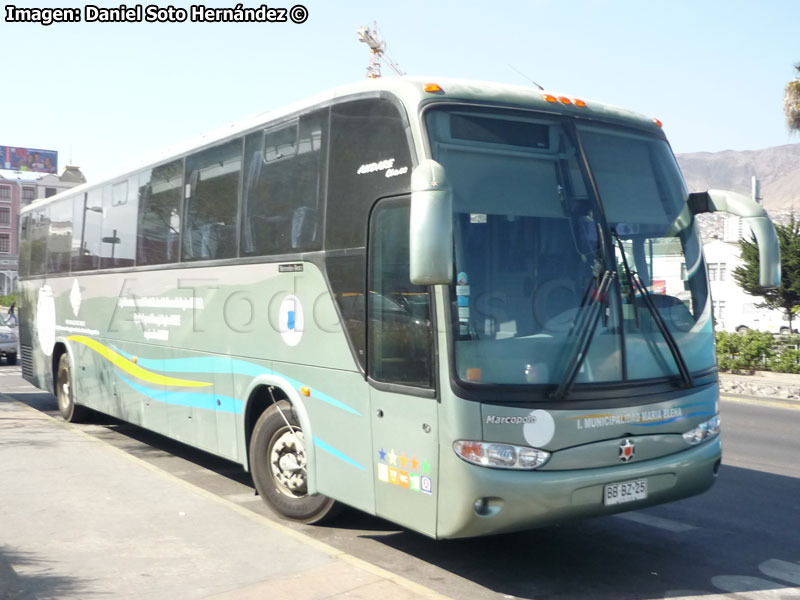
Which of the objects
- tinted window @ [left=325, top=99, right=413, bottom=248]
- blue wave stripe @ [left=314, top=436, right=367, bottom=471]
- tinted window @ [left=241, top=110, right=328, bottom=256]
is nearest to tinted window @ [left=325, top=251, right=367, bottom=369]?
tinted window @ [left=325, top=99, right=413, bottom=248]

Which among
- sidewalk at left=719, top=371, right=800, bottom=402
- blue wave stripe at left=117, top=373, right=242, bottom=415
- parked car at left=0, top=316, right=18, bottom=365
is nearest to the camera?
blue wave stripe at left=117, top=373, right=242, bottom=415

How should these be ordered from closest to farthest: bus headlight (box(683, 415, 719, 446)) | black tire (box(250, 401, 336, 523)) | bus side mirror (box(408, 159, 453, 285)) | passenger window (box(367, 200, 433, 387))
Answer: bus side mirror (box(408, 159, 453, 285)), passenger window (box(367, 200, 433, 387)), bus headlight (box(683, 415, 719, 446)), black tire (box(250, 401, 336, 523))

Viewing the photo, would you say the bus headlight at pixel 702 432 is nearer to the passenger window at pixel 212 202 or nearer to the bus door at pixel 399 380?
the bus door at pixel 399 380

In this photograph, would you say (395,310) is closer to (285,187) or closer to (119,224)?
(285,187)

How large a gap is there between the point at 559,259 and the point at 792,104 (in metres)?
26.2

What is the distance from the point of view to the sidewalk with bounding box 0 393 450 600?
5359 millimetres

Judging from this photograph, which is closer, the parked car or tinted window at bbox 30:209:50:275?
tinted window at bbox 30:209:50:275

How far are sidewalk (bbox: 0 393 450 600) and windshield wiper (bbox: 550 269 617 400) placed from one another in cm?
150

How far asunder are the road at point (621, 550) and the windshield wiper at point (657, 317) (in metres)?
1.36

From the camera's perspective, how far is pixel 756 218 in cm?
632

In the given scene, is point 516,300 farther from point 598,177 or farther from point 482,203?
point 598,177

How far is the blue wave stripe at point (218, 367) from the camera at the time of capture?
6609mm

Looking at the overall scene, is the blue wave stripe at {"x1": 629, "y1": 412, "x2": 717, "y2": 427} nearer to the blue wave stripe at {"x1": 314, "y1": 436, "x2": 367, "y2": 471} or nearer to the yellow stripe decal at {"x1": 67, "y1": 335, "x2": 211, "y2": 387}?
the blue wave stripe at {"x1": 314, "y1": 436, "x2": 367, "y2": 471}

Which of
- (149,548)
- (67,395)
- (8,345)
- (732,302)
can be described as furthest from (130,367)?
(732,302)
